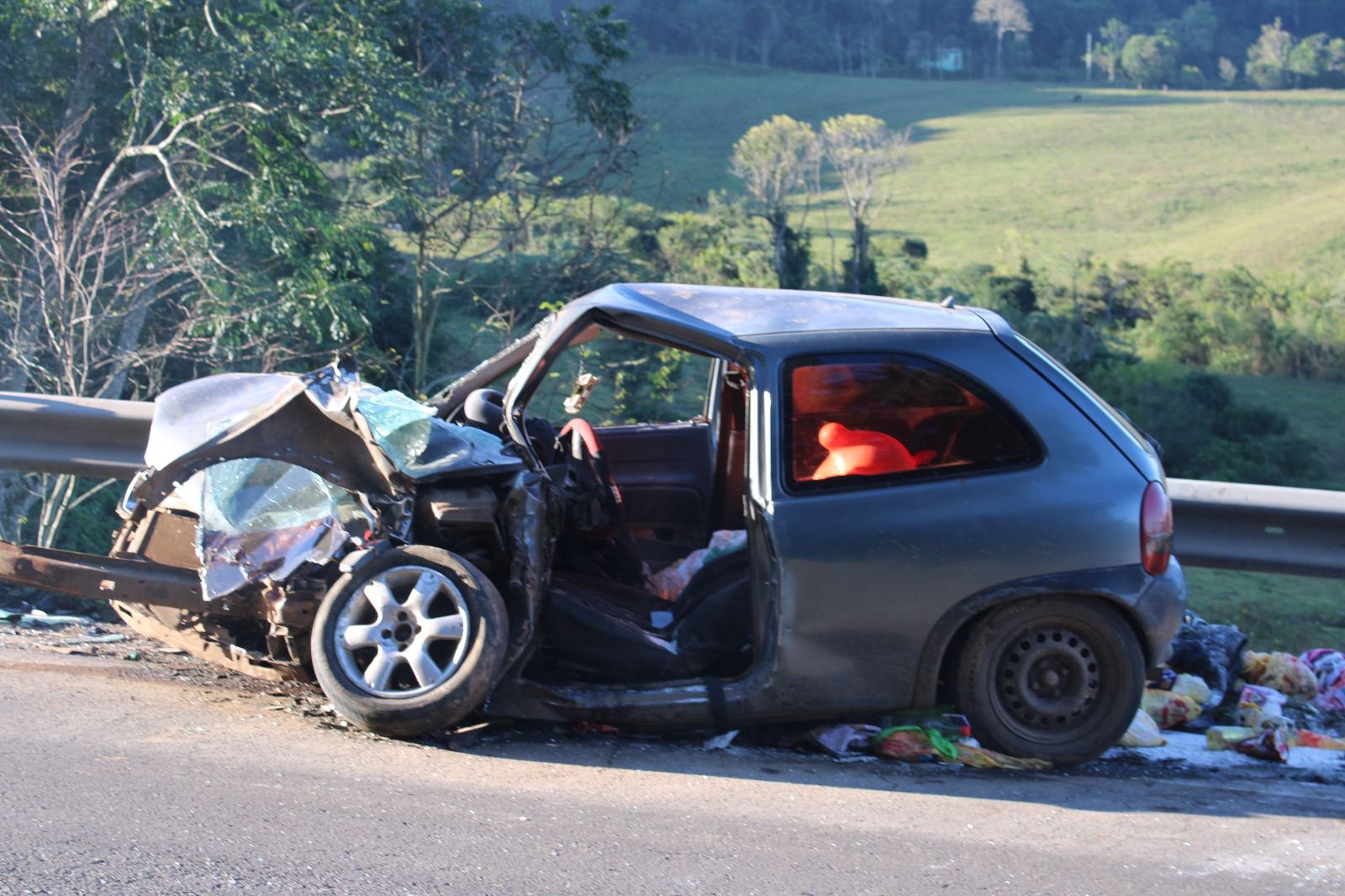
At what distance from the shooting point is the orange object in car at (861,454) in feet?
15.0

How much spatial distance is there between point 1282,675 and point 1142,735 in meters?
1.27

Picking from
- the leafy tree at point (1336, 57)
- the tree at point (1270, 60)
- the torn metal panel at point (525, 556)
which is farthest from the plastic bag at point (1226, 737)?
the leafy tree at point (1336, 57)

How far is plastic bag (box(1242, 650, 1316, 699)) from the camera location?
5836mm

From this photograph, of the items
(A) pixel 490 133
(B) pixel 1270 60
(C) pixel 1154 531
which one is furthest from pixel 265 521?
(B) pixel 1270 60

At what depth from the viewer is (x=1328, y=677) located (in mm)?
5887

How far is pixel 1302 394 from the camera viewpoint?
77.4 ft

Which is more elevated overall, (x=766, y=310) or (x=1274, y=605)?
(x=766, y=310)

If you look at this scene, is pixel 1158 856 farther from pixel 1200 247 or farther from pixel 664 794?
pixel 1200 247

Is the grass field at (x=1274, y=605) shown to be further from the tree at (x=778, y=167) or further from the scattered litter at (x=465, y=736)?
the tree at (x=778, y=167)

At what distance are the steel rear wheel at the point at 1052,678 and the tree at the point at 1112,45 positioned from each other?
86042 millimetres

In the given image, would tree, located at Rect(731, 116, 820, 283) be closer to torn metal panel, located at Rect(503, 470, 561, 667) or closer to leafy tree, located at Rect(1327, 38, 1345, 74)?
torn metal panel, located at Rect(503, 470, 561, 667)

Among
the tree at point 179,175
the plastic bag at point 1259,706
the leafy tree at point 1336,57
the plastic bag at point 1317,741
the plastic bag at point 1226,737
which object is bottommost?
the plastic bag at point 1317,741

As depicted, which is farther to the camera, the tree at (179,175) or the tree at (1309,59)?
the tree at (1309,59)

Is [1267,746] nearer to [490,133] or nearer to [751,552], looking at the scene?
[751,552]
